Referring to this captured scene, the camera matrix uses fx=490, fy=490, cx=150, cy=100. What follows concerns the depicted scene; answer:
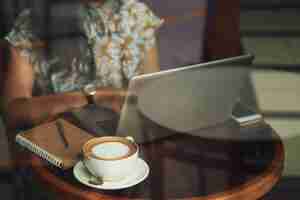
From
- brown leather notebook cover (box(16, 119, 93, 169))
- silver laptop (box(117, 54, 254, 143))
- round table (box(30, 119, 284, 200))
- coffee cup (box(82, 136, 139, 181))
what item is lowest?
round table (box(30, 119, 284, 200))

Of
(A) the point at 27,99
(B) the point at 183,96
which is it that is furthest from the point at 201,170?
(A) the point at 27,99

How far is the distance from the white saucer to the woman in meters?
0.41

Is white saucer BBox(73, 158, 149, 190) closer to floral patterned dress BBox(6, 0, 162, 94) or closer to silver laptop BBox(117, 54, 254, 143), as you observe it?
silver laptop BBox(117, 54, 254, 143)

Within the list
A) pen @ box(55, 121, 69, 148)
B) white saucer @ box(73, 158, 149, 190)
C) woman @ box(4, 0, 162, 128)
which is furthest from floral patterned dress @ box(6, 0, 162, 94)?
white saucer @ box(73, 158, 149, 190)

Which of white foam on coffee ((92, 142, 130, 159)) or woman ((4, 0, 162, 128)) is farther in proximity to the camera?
woman ((4, 0, 162, 128))

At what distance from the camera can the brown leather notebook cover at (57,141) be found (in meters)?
0.66

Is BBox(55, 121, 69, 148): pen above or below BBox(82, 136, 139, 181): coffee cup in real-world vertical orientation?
below

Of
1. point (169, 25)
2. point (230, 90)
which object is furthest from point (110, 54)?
point (230, 90)

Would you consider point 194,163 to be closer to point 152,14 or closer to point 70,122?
point 70,122

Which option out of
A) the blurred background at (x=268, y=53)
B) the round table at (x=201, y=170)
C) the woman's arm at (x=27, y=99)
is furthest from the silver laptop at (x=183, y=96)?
the blurred background at (x=268, y=53)

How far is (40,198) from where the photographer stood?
36.5 inches

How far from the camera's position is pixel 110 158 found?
58cm

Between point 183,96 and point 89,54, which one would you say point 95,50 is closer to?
point 89,54

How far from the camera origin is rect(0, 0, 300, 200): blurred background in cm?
100
